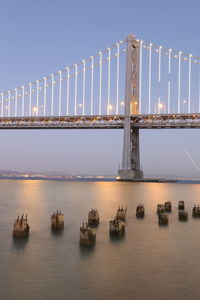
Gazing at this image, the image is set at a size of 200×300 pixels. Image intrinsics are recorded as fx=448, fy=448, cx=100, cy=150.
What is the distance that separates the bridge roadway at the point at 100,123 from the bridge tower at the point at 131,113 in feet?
5.03

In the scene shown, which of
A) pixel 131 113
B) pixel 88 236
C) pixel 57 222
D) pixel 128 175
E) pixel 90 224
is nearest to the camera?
pixel 88 236

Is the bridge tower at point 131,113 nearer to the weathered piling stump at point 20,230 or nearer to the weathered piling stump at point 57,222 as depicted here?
the weathered piling stump at point 57,222

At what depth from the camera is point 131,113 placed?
6256 cm

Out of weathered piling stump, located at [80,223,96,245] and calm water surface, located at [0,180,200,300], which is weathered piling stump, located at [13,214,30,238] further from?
weathered piling stump, located at [80,223,96,245]

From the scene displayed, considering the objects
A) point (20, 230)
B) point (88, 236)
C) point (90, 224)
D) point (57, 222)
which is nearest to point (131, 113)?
point (90, 224)

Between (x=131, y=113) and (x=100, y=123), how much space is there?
499 cm

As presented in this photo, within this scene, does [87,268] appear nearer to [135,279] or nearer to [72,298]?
[135,279]

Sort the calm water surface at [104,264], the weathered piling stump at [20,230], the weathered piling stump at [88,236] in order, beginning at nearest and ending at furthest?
1. the calm water surface at [104,264]
2. the weathered piling stump at [88,236]
3. the weathered piling stump at [20,230]

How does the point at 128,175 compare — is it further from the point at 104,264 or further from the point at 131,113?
the point at 104,264

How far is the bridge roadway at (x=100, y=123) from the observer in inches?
2421

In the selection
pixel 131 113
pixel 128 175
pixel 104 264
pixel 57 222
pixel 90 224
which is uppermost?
pixel 131 113

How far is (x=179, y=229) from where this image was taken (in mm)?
18688

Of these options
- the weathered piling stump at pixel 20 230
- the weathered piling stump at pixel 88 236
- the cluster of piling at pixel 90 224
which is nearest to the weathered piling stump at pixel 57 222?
the cluster of piling at pixel 90 224

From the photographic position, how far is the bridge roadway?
→ 6150 centimetres
